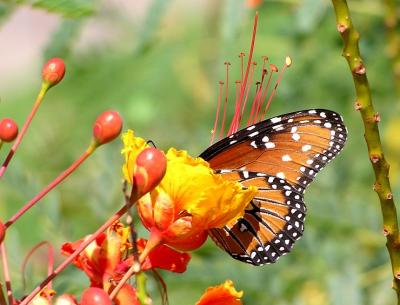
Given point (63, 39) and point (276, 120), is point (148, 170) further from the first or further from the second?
point (63, 39)

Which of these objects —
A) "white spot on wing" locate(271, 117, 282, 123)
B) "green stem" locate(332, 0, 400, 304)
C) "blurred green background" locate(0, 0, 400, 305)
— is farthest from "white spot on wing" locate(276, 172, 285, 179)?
"green stem" locate(332, 0, 400, 304)

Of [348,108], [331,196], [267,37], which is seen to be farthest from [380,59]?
[331,196]

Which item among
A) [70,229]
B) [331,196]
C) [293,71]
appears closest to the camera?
[70,229]

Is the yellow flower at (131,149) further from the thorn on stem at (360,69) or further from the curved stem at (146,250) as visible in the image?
the thorn on stem at (360,69)

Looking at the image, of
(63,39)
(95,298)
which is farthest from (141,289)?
(63,39)

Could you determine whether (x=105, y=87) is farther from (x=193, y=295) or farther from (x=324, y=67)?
(x=193, y=295)
